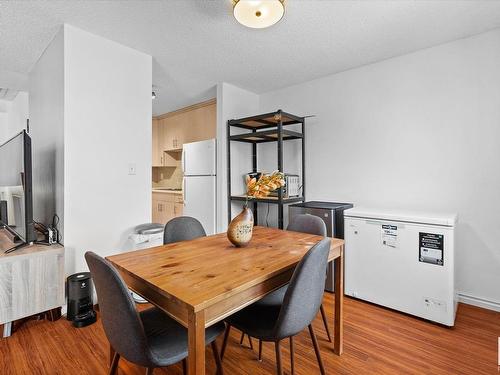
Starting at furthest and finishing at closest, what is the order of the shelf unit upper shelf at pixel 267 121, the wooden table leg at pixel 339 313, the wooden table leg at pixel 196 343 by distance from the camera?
the shelf unit upper shelf at pixel 267 121 → the wooden table leg at pixel 339 313 → the wooden table leg at pixel 196 343

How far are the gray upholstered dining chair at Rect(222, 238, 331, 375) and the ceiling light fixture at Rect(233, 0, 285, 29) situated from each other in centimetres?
139

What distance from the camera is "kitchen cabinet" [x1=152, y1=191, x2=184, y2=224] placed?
448cm

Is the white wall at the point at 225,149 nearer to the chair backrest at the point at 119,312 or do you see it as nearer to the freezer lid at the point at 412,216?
the freezer lid at the point at 412,216

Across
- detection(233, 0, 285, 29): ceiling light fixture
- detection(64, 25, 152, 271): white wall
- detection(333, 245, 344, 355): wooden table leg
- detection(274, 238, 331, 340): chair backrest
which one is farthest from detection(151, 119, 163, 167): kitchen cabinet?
detection(274, 238, 331, 340): chair backrest

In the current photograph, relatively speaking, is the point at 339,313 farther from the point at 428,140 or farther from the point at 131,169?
the point at 131,169

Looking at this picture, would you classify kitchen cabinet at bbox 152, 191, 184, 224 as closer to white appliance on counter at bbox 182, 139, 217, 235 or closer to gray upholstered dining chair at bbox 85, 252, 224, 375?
white appliance on counter at bbox 182, 139, 217, 235

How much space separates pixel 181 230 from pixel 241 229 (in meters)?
0.64

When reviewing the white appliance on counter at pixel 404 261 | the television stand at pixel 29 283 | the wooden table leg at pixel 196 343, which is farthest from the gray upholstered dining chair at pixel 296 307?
the television stand at pixel 29 283

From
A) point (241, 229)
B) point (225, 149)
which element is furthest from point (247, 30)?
point (241, 229)

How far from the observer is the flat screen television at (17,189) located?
2082 millimetres

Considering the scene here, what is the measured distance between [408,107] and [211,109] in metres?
2.74

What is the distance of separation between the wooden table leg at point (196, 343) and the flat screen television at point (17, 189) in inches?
77.4

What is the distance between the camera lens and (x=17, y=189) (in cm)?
224

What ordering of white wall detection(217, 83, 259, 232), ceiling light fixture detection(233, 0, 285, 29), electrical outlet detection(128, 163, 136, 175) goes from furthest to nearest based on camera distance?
white wall detection(217, 83, 259, 232) → electrical outlet detection(128, 163, 136, 175) → ceiling light fixture detection(233, 0, 285, 29)
